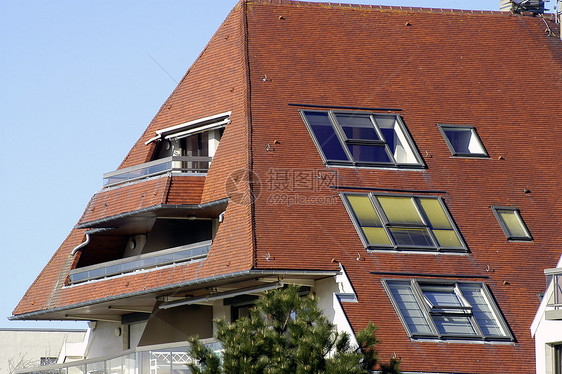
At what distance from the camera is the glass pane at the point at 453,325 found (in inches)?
1658

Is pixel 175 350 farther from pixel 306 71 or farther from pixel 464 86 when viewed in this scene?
pixel 464 86

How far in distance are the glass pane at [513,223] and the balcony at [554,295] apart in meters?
6.43

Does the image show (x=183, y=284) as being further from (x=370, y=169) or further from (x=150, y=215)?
(x=370, y=169)

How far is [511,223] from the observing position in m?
46.2

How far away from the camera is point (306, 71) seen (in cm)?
4825

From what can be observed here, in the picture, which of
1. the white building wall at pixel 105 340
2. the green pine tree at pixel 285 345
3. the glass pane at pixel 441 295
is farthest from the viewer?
the white building wall at pixel 105 340

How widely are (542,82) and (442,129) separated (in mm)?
5941

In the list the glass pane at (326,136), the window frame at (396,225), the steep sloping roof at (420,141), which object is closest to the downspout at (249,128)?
the steep sloping roof at (420,141)

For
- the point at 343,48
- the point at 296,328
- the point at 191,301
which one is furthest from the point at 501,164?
the point at 296,328

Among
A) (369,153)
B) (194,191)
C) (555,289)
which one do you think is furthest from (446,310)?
(194,191)

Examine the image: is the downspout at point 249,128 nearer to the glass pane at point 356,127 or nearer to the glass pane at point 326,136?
the glass pane at point 326,136

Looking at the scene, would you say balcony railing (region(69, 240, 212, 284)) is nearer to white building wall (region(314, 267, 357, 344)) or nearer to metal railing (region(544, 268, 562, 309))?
white building wall (region(314, 267, 357, 344))

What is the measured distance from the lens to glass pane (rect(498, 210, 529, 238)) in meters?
45.8

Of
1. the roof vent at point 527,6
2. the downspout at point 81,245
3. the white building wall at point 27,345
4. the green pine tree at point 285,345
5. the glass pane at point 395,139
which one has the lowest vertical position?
the green pine tree at point 285,345
